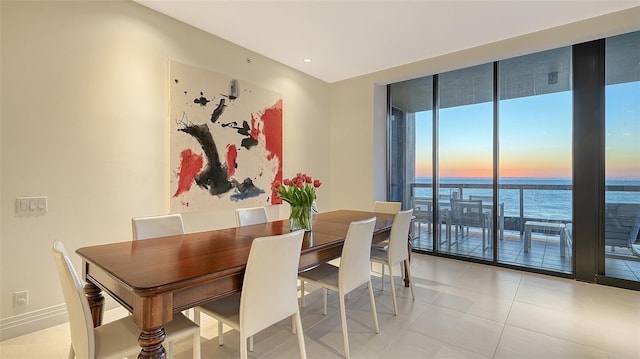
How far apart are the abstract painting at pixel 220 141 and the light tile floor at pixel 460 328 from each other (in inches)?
54.9

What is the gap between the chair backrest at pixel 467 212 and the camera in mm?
4234

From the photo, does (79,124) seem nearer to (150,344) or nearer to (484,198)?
(150,344)

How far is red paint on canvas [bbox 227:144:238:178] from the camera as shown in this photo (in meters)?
→ 3.65

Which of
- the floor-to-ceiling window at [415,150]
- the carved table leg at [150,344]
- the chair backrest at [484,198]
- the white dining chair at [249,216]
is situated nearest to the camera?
the carved table leg at [150,344]

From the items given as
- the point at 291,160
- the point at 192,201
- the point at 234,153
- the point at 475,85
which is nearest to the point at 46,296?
the point at 192,201

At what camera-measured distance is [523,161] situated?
3908 millimetres

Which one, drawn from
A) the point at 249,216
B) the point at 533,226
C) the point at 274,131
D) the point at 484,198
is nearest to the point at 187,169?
the point at 249,216

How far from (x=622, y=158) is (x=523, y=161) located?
91cm

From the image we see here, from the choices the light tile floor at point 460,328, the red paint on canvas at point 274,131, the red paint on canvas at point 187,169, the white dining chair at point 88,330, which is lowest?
the light tile floor at point 460,328

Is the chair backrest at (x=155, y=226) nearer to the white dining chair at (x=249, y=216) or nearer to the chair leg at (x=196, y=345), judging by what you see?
the white dining chair at (x=249, y=216)

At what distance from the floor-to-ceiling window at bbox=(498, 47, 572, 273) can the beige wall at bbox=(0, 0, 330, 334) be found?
13.0 feet

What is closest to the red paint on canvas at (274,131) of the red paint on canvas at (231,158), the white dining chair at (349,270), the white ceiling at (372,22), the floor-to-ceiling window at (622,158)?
the red paint on canvas at (231,158)

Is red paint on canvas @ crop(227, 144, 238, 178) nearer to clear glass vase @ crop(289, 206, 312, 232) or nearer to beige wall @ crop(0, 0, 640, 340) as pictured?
beige wall @ crop(0, 0, 640, 340)

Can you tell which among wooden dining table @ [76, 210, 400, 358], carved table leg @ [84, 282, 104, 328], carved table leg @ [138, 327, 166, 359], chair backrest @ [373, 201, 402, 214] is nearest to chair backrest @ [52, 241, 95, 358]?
wooden dining table @ [76, 210, 400, 358]
